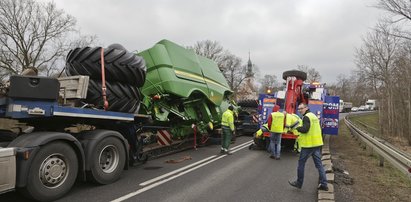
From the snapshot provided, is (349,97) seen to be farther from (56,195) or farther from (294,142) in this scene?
(56,195)

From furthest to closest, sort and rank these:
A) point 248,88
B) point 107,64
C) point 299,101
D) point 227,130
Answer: point 248,88 → point 299,101 → point 227,130 → point 107,64

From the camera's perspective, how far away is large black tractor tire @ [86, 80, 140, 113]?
21.6ft

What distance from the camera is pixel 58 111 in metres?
5.40

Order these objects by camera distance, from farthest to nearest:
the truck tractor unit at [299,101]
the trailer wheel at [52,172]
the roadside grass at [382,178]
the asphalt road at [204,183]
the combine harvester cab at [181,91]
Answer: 1. the truck tractor unit at [299,101]
2. the combine harvester cab at [181,91]
3. the roadside grass at [382,178]
4. the asphalt road at [204,183]
5. the trailer wheel at [52,172]

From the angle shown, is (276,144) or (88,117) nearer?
(88,117)

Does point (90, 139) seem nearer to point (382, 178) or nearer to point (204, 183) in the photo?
point (204, 183)

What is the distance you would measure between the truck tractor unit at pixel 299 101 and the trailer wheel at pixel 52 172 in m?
7.26

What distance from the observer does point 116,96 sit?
6863 mm

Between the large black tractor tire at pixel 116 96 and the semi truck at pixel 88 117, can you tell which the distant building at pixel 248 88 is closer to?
the semi truck at pixel 88 117

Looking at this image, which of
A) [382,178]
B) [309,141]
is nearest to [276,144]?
[382,178]

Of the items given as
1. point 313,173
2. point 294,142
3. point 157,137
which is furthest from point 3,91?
point 294,142

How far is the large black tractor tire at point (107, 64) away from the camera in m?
6.65

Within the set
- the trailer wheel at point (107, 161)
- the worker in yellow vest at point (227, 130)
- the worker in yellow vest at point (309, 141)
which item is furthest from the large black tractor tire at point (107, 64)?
the worker in yellow vest at point (227, 130)

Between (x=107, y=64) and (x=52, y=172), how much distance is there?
2353 mm
